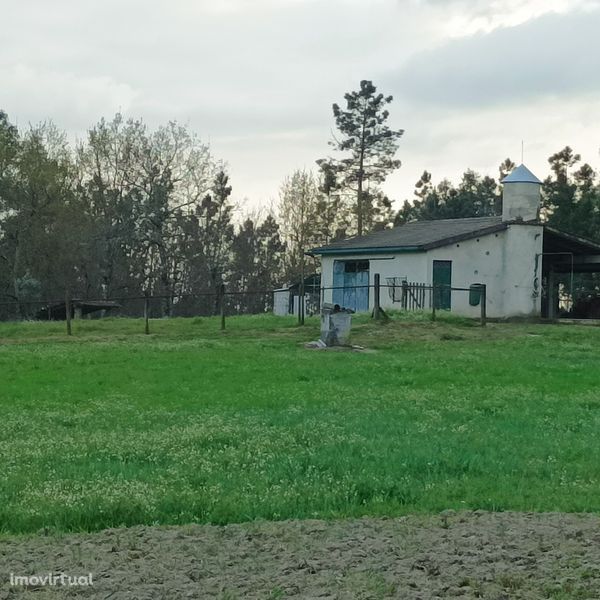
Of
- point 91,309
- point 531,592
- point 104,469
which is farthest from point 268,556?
point 91,309

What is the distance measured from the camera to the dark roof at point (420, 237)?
40656 millimetres

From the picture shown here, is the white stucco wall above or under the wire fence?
above

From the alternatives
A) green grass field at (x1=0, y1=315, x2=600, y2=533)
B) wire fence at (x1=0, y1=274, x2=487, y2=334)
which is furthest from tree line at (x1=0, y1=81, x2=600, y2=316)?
green grass field at (x1=0, y1=315, x2=600, y2=533)

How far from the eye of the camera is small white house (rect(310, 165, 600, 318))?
41.1m

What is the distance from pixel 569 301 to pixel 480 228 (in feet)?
37.2

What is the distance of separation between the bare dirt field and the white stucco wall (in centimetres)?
3374

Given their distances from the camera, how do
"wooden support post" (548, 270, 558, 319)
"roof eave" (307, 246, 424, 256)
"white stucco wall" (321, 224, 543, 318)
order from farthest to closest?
"wooden support post" (548, 270, 558, 319) → "white stucco wall" (321, 224, 543, 318) → "roof eave" (307, 246, 424, 256)

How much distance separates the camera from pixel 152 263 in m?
58.6

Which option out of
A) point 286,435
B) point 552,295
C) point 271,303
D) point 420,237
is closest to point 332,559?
point 286,435

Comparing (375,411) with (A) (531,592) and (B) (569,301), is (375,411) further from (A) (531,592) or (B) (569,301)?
(B) (569,301)

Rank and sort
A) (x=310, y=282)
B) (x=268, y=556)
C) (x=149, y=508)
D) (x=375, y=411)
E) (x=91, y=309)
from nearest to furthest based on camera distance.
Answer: (x=268, y=556), (x=149, y=508), (x=375, y=411), (x=91, y=309), (x=310, y=282)

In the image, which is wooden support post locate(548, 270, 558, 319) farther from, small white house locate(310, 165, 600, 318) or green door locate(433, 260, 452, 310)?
green door locate(433, 260, 452, 310)

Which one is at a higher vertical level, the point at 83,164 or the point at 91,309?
the point at 83,164

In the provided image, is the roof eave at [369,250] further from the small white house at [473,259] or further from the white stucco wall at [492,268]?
the white stucco wall at [492,268]
